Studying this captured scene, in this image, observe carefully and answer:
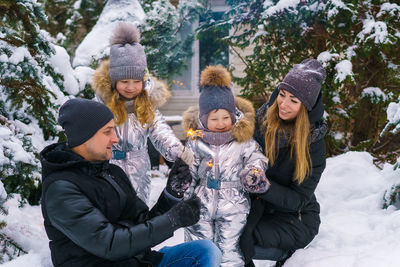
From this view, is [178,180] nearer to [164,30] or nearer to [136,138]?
[136,138]

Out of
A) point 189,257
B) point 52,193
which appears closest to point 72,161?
point 52,193

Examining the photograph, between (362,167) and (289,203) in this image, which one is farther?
(362,167)

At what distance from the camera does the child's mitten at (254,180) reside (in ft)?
8.20

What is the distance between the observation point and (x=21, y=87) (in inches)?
119

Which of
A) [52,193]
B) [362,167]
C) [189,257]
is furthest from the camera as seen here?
[362,167]

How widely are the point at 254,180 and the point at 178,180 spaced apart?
2.00 feet

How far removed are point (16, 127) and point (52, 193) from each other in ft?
5.92

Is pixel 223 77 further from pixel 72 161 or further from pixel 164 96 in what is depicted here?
pixel 72 161

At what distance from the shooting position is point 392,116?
3277 millimetres

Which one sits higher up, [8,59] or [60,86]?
[8,59]

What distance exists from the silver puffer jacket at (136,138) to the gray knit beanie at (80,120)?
116 cm

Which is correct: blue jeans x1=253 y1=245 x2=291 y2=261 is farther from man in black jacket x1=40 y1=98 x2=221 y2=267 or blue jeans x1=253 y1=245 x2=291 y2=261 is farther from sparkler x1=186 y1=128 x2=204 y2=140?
sparkler x1=186 y1=128 x2=204 y2=140

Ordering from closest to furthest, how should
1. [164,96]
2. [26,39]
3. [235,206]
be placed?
[235,206] → [26,39] → [164,96]

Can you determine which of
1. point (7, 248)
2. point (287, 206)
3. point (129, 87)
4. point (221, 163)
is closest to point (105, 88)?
point (129, 87)
